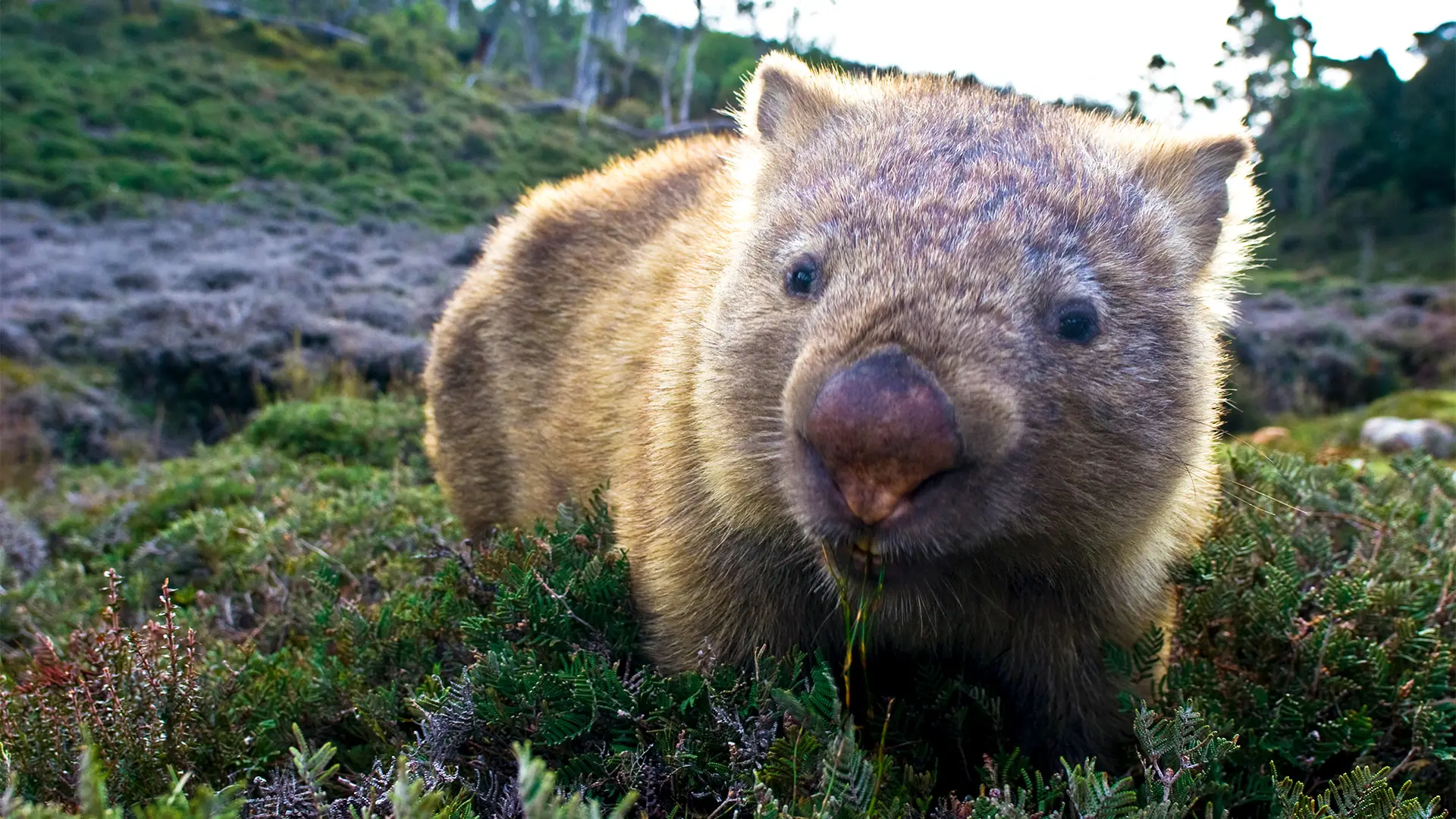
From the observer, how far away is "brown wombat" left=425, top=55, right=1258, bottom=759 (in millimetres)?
1687

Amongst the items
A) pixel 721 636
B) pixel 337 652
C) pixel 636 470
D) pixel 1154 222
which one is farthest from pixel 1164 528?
pixel 337 652

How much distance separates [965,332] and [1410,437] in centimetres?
787

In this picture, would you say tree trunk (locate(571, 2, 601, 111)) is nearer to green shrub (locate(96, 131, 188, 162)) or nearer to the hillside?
green shrub (locate(96, 131, 188, 162))

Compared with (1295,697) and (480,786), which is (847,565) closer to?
(480,786)

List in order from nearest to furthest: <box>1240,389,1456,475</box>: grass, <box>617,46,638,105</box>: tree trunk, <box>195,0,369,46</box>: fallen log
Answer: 1. <box>1240,389,1456,475</box>: grass
2. <box>195,0,369,46</box>: fallen log
3. <box>617,46,638,105</box>: tree trunk

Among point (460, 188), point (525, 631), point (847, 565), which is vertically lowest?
point (460, 188)

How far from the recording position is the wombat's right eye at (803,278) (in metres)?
2.06

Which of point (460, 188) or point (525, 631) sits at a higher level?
point (525, 631)

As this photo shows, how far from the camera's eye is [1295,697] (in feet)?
7.77

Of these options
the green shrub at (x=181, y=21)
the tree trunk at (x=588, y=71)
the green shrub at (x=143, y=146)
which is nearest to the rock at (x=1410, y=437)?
the green shrub at (x=143, y=146)

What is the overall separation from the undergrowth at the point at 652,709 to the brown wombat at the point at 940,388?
0.52ft

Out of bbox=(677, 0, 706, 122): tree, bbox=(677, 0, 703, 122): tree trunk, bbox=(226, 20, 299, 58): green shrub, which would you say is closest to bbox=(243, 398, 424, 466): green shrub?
bbox=(677, 0, 706, 122): tree

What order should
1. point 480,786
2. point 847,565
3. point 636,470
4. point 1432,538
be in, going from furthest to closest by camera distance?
1. point 1432,538
2. point 636,470
3. point 480,786
4. point 847,565

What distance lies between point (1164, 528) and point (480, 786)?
1719 mm
